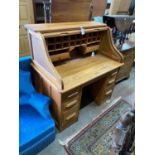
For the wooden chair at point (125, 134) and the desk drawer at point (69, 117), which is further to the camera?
the desk drawer at point (69, 117)

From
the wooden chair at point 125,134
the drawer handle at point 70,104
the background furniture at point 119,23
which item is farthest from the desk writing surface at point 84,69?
the wooden chair at point 125,134

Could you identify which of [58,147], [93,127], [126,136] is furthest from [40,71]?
[126,136]

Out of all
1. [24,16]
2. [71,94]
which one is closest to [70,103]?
[71,94]

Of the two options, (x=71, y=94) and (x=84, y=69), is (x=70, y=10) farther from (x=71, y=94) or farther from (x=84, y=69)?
(x=71, y=94)

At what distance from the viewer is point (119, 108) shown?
2096 mm

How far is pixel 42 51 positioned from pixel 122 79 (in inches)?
76.2

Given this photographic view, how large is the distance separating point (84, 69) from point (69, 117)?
588mm

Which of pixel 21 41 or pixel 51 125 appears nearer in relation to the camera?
pixel 51 125

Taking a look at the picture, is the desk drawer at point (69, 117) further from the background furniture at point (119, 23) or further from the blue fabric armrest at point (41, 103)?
the background furniture at point (119, 23)

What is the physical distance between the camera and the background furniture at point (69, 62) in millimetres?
1288

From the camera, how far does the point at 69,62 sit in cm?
169

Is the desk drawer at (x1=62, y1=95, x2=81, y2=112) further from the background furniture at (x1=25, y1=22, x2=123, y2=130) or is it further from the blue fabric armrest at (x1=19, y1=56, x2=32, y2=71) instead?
the blue fabric armrest at (x1=19, y1=56, x2=32, y2=71)
